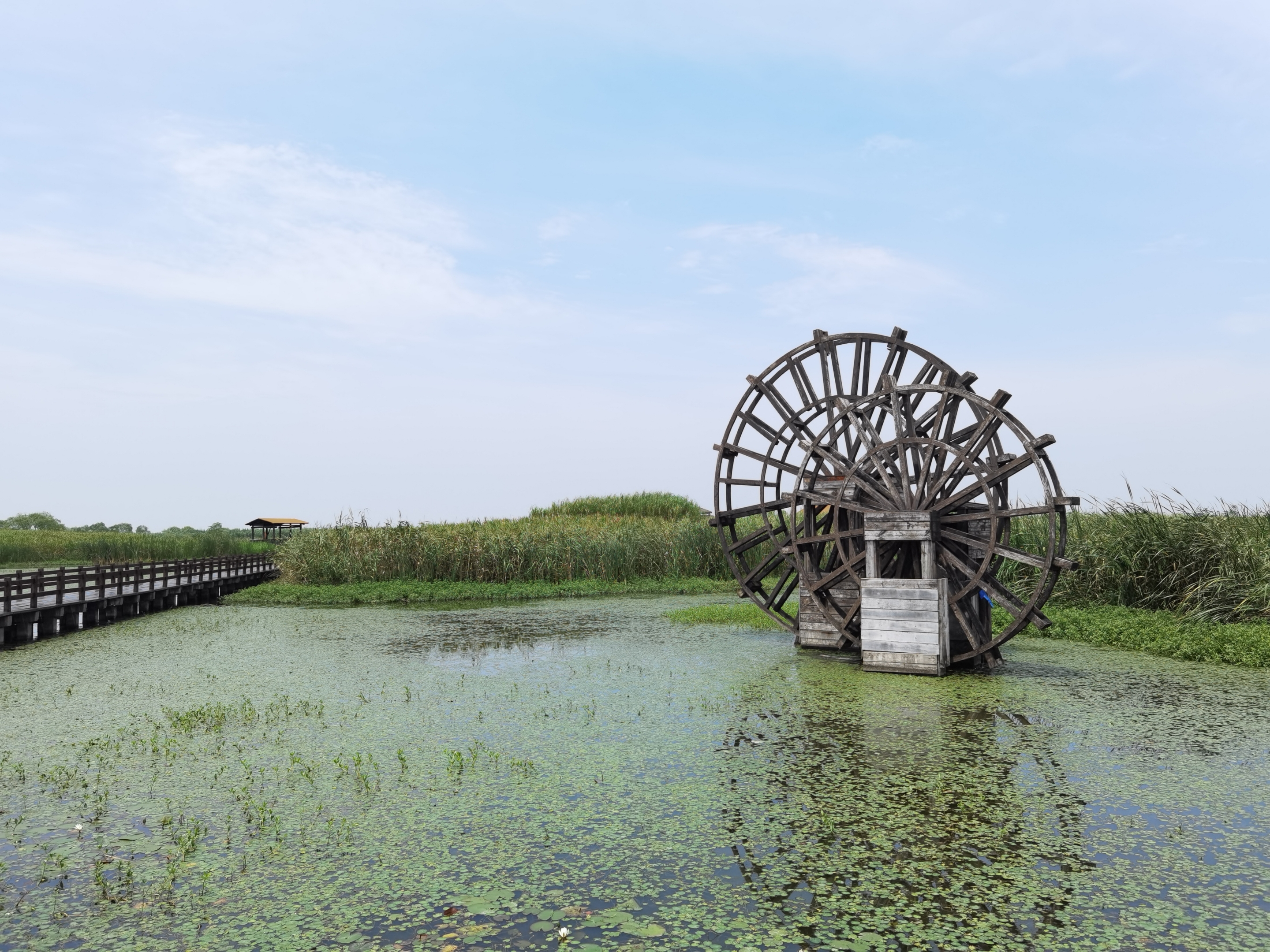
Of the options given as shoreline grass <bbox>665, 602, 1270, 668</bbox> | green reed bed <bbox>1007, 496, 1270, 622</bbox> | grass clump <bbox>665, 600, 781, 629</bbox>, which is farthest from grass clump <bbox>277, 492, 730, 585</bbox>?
green reed bed <bbox>1007, 496, 1270, 622</bbox>

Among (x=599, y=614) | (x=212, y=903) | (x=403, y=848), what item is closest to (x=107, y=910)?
(x=212, y=903)

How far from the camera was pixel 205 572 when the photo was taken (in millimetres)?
20734

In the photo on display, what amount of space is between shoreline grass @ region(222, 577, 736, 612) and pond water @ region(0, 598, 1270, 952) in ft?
27.6

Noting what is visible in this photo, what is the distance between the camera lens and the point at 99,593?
1541cm

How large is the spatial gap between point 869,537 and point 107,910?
25.8ft

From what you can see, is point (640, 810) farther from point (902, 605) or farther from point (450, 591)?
point (450, 591)

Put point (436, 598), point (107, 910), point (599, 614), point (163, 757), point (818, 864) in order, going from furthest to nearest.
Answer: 1. point (436, 598)
2. point (599, 614)
3. point (163, 757)
4. point (818, 864)
5. point (107, 910)

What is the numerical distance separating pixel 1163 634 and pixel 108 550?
103ft

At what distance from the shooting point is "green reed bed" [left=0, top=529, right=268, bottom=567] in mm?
30484

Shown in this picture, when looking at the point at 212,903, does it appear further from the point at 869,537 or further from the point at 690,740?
the point at 869,537

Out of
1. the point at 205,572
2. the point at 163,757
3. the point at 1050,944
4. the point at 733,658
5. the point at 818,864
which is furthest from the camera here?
the point at 205,572

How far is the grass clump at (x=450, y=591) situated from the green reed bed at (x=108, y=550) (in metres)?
12.0

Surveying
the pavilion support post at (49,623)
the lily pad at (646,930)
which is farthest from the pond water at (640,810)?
the pavilion support post at (49,623)

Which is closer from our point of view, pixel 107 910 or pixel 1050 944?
pixel 1050 944
